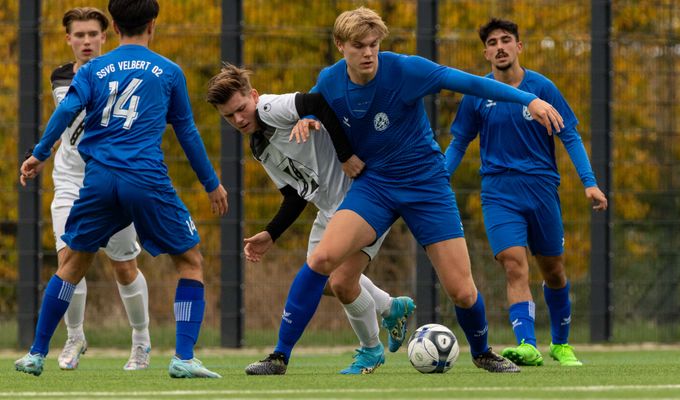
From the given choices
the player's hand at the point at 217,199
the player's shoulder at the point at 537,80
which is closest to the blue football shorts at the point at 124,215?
the player's hand at the point at 217,199

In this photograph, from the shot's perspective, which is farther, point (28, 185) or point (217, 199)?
point (28, 185)

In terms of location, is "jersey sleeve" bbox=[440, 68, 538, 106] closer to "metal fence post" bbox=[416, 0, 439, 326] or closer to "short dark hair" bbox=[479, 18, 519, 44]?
"short dark hair" bbox=[479, 18, 519, 44]

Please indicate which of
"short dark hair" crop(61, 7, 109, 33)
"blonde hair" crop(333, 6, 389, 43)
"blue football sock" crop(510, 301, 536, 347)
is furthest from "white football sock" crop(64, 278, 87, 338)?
"blonde hair" crop(333, 6, 389, 43)

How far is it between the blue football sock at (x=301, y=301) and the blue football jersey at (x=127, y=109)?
2.90ft

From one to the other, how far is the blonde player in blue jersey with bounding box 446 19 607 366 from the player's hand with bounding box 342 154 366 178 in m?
Result: 1.47

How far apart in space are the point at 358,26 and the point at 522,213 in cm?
238

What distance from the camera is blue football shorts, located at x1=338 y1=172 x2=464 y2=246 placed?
7676 mm

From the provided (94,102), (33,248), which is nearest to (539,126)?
(94,102)

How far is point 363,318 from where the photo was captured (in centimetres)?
830

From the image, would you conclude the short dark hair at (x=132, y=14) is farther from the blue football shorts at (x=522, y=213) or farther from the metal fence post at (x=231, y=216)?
the metal fence post at (x=231, y=216)

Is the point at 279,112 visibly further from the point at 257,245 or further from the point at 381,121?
the point at 257,245

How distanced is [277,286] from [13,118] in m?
2.80

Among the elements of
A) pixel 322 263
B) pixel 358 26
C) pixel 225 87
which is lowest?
pixel 322 263

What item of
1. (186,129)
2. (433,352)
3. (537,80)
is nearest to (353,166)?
(186,129)
